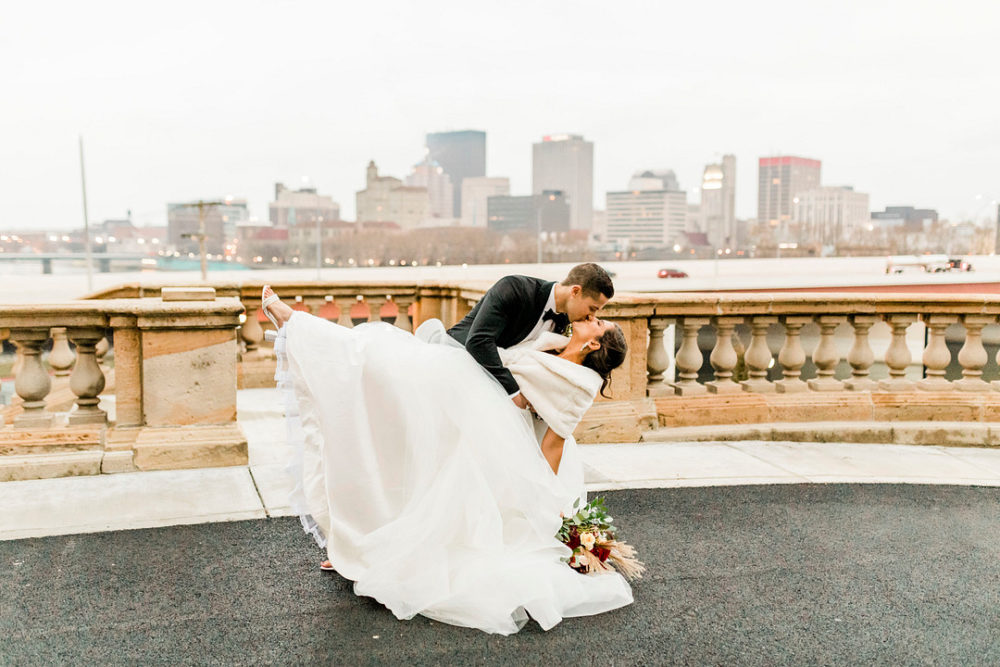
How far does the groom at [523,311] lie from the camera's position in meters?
4.24

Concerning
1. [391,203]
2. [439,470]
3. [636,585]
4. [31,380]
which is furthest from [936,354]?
[391,203]

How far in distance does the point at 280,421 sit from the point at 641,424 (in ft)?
11.4

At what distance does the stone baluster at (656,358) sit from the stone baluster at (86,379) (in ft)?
14.9

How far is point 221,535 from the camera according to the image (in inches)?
189

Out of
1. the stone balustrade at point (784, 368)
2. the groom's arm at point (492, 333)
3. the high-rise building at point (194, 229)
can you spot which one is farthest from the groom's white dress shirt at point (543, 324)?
the high-rise building at point (194, 229)

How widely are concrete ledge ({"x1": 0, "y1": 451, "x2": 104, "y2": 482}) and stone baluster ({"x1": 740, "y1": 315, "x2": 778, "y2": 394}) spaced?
17.7 ft

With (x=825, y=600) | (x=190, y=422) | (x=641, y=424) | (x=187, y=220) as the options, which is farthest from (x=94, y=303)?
(x=187, y=220)

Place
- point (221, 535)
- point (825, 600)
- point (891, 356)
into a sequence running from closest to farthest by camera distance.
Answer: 1. point (825, 600)
2. point (221, 535)
3. point (891, 356)

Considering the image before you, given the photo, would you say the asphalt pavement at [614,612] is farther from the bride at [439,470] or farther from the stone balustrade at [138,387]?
the stone balustrade at [138,387]

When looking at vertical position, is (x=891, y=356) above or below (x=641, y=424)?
above

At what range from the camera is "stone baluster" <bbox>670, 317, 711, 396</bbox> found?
7457 millimetres

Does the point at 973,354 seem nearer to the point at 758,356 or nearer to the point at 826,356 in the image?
the point at 826,356

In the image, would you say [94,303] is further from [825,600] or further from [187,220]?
[187,220]

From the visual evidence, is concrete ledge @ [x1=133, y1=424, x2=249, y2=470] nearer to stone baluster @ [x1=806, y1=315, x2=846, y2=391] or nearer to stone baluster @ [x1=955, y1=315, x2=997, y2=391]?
stone baluster @ [x1=806, y1=315, x2=846, y2=391]
